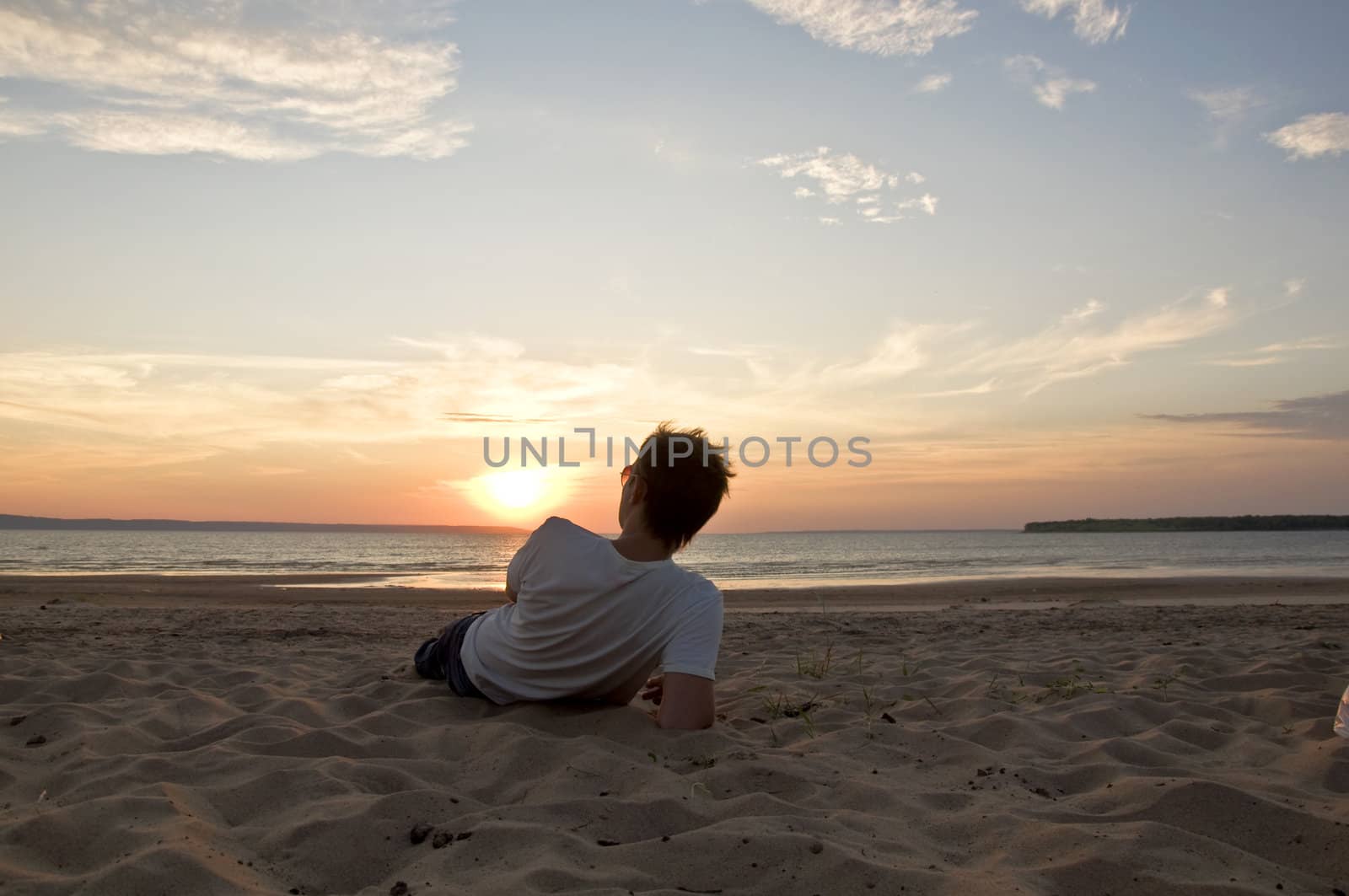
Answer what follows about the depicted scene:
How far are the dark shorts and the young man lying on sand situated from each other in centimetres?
54

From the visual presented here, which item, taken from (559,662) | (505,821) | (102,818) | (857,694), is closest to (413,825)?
(505,821)

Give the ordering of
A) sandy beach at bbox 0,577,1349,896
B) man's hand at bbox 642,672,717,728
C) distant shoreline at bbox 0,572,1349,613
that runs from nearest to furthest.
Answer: sandy beach at bbox 0,577,1349,896 < man's hand at bbox 642,672,717,728 < distant shoreline at bbox 0,572,1349,613

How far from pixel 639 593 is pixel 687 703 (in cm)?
50

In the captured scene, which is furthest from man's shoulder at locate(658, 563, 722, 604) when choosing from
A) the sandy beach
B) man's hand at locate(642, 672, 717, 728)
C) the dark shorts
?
the dark shorts

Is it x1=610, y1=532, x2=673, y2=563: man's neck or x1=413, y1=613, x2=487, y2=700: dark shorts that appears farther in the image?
x1=413, y1=613, x2=487, y2=700: dark shorts

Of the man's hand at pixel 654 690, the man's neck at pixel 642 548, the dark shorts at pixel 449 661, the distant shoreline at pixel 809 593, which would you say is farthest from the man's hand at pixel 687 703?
the distant shoreline at pixel 809 593

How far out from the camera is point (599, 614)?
3.45 m

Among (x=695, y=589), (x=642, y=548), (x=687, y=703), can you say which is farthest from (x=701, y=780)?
(x=642, y=548)

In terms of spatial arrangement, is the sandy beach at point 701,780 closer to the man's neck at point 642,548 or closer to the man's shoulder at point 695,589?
the man's shoulder at point 695,589

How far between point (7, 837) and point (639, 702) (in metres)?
2.73

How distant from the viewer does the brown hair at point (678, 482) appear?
3303 millimetres

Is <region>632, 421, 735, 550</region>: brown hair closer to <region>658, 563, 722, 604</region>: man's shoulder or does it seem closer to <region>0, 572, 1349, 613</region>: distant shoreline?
<region>658, 563, 722, 604</region>: man's shoulder

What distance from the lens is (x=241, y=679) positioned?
481 centimetres

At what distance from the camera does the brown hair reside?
330cm
